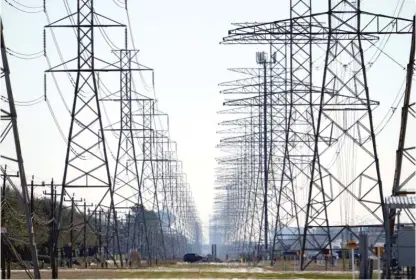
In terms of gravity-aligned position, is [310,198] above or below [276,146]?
below

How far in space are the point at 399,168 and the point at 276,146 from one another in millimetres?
46706

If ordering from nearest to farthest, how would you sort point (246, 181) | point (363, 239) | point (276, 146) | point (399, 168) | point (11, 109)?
point (363, 239) → point (11, 109) → point (399, 168) → point (276, 146) → point (246, 181)

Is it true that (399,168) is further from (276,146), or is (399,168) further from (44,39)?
(276,146)

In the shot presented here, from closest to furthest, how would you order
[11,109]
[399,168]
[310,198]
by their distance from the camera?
[11,109] < [399,168] < [310,198]

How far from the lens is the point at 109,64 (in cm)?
5806

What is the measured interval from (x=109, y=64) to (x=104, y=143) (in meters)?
4.85

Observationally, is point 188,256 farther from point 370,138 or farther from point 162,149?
point 370,138

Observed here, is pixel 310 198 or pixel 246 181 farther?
pixel 246 181

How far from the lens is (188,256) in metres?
128

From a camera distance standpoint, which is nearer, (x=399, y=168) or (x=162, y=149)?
(x=399, y=168)

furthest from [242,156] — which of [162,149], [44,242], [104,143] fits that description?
[104,143]

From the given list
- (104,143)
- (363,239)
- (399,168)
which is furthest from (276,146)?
(363,239)

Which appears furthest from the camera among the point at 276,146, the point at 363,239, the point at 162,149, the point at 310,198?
the point at 162,149

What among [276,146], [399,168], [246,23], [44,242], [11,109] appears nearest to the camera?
[11,109]
